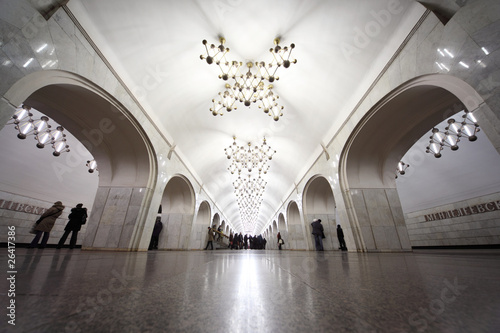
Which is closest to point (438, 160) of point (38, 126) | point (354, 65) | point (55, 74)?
point (354, 65)

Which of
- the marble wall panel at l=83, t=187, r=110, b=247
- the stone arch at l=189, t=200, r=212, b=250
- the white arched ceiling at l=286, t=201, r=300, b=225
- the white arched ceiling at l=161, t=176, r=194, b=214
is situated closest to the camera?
the marble wall panel at l=83, t=187, r=110, b=247

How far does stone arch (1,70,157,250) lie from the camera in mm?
5020

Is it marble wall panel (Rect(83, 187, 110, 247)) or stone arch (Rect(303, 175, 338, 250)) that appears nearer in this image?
marble wall panel (Rect(83, 187, 110, 247))

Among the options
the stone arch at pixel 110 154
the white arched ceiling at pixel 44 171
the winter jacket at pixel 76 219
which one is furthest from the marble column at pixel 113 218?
the white arched ceiling at pixel 44 171

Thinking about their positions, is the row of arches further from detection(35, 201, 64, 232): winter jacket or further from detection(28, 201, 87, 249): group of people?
detection(35, 201, 64, 232): winter jacket

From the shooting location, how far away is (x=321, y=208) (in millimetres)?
11461

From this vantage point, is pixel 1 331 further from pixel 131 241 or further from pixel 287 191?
pixel 287 191

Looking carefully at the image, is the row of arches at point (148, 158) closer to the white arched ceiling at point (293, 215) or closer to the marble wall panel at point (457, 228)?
the marble wall panel at point (457, 228)

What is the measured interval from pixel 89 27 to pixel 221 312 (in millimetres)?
6381

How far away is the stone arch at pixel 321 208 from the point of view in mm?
10578

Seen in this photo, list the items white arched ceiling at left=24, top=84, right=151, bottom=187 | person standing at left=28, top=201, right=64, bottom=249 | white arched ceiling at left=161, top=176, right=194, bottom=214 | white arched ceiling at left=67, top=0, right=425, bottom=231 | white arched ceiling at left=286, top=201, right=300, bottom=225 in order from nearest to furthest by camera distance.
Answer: white arched ceiling at left=67, top=0, right=425, bottom=231
white arched ceiling at left=24, top=84, right=151, bottom=187
person standing at left=28, top=201, right=64, bottom=249
white arched ceiling at left=161, top=176, right=194, bottom=214
white arched ceiling at left=286, top=201, right=300, bottom=225

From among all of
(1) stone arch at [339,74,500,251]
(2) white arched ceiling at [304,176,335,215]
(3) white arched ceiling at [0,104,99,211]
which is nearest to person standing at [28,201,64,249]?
(3) white arched ceiling at [0,104,99,211]

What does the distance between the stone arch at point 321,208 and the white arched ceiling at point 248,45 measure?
3480mm

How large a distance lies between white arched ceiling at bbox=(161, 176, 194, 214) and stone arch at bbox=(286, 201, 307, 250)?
7.17 m
